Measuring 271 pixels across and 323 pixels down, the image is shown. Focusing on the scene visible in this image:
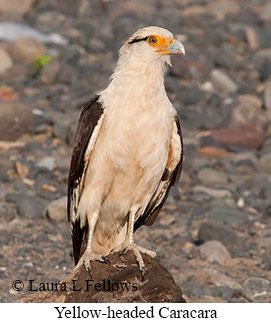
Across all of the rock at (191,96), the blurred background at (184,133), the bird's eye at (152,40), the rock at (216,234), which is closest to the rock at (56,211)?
the blurred background at (184,133)

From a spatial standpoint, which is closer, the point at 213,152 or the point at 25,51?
the point at 213,152

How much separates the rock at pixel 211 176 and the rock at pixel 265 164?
2.98 feet

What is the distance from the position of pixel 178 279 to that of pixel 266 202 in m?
3.44

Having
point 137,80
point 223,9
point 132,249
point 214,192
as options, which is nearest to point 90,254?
point 132,249

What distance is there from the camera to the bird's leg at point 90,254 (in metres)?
7.68

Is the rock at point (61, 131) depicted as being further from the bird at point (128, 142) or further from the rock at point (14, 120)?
the bird at point (128, 142)

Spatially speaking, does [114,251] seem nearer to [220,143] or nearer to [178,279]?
[178,279]

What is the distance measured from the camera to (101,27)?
2269cm

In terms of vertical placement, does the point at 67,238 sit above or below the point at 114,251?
below

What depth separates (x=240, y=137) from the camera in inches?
631

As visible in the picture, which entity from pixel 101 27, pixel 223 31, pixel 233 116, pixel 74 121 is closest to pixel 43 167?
pixel 74 121

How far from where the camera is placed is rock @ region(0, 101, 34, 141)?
1438cm

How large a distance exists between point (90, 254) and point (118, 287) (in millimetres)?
543

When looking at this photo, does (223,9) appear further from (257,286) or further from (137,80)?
(137,80)
